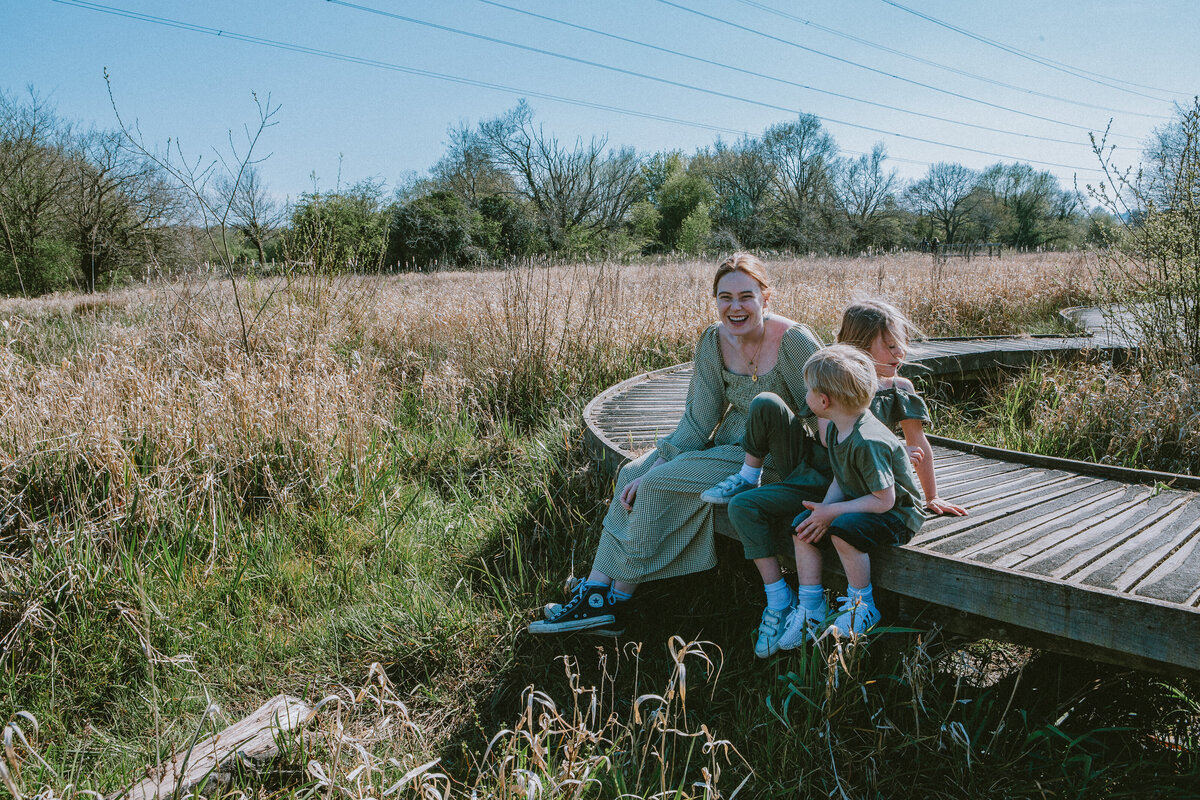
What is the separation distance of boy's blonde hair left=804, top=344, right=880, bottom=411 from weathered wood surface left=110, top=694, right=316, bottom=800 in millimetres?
1683

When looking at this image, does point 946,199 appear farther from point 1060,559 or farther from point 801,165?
point 1060,559

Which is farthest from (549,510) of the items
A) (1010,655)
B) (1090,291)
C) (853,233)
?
(853,233)


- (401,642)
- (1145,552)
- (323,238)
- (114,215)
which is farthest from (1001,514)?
(114,215)

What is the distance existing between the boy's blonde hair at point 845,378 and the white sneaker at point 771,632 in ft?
2.37

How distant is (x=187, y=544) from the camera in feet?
9.77

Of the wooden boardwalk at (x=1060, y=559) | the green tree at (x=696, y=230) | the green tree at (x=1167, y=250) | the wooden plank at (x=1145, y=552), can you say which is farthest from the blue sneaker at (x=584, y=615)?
the green tree at (x=696, y=230)

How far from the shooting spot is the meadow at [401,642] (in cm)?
188

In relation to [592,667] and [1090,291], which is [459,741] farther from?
[1090,291]

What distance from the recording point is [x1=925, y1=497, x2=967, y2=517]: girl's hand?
243 cm

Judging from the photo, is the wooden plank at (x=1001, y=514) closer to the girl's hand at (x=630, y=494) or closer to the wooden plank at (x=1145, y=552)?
the wooden plank at (x=1145, y=552)

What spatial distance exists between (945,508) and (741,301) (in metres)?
1.03

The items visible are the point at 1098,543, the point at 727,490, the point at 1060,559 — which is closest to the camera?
the point at 1060,559

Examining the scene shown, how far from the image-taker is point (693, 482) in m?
2.55

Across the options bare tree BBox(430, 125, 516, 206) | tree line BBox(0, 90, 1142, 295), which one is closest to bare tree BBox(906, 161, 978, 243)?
tree line BBox(0, 90, 1142, 295)
